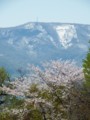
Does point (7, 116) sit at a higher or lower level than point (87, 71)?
lower

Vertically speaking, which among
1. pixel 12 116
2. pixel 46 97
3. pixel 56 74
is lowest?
pixel 12 116

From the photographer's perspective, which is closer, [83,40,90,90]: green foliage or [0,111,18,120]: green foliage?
[0,111,18,120]: green foliage

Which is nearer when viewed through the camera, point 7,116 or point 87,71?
point 7,116

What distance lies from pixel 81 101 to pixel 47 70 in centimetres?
488

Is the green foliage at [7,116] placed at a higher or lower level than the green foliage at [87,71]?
lower

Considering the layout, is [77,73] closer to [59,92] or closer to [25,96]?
[59,92]

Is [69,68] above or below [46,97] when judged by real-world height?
above

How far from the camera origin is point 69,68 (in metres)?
33.8

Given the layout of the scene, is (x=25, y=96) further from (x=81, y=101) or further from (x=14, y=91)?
(x=81, y=101)

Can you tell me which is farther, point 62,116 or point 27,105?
point 62,116

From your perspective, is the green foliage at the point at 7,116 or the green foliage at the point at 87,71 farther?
the green foliage at the point at 87,71

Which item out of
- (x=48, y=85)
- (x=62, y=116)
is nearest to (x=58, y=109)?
(x=62, y=116)

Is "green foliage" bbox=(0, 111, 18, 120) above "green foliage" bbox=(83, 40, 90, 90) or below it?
below

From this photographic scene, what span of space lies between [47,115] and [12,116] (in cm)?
384
